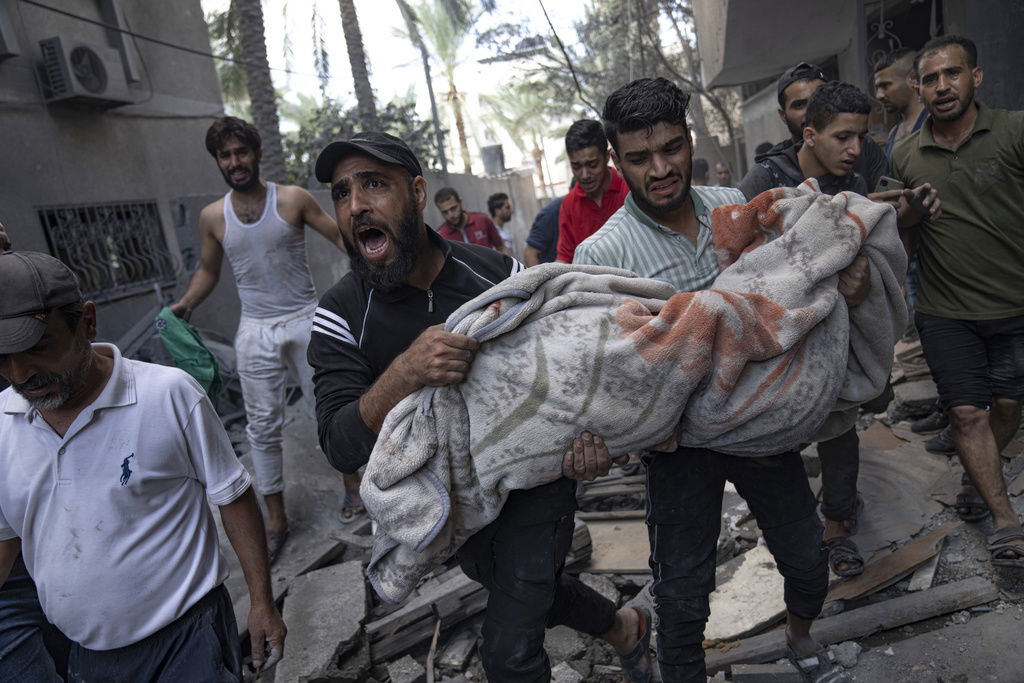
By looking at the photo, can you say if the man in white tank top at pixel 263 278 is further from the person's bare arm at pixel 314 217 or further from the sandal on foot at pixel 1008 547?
the sandal on foot at pixel 1008 547

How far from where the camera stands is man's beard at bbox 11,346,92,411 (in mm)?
2246

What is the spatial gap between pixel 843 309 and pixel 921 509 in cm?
245

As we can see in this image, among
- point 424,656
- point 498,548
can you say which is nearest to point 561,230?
point 424,656

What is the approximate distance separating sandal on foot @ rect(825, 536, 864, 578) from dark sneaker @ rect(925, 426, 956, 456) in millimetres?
1538

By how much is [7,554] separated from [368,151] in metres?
1.75

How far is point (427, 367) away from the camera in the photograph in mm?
2111

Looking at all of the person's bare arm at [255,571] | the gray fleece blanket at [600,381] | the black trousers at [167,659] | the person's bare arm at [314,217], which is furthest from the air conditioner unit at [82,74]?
the gray fleece blanket at [600,381]

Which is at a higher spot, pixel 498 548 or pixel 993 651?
pixel 498 548

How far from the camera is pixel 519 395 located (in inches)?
84.8

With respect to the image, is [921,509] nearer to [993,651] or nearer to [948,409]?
[948,409]

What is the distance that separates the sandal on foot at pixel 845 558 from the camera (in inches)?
149

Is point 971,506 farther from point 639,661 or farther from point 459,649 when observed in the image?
point 459,649

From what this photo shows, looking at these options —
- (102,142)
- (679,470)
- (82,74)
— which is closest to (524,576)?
(679,470)

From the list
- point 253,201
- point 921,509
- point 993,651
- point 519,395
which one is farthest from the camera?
point 253,201
